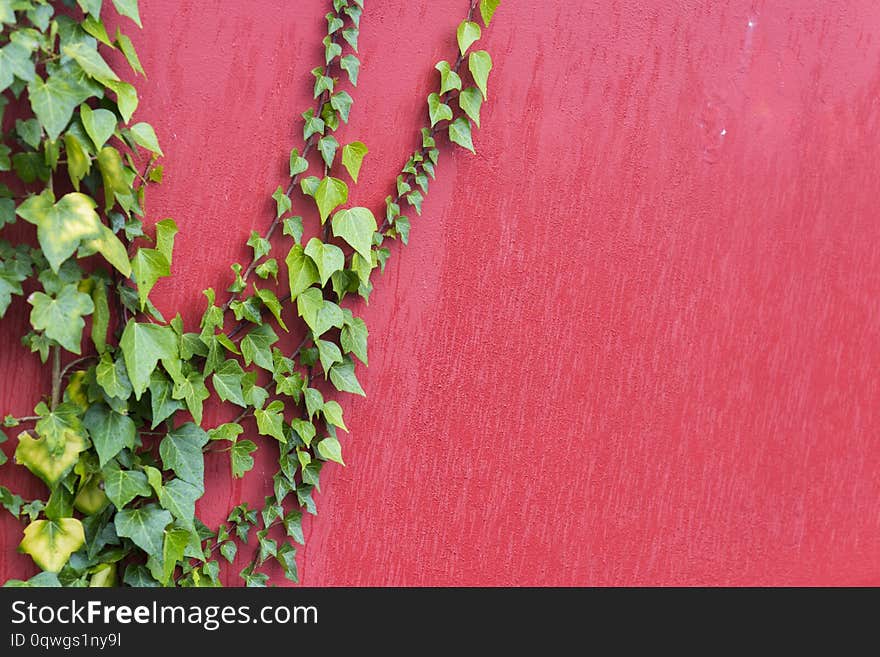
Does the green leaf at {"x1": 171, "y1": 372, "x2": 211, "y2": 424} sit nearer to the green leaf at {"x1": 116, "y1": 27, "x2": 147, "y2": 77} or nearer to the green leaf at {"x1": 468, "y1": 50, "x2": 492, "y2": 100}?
the green leaf at {"x1": 116, "y1": 27, "x2": 147, "y2": 77}

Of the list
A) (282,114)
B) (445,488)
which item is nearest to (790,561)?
(445,488)

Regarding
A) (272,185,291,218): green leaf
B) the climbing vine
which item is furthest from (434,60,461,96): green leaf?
(272,185,291,218): green leaf

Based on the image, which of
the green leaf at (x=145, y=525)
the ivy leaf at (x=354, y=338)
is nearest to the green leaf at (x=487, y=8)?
the ivy leaf at (x=354, y=338)

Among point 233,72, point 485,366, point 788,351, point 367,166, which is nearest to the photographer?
point 233,72

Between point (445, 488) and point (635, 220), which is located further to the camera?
point (635, 220)

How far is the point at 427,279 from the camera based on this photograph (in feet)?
5.45

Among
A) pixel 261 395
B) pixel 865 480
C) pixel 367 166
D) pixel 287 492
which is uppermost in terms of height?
pixel 367 166

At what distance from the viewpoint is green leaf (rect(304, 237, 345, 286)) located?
1483 millimetres

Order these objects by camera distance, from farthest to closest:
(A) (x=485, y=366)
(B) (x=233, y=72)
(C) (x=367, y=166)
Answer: (A) (x=485, y=366) < (C) (x=367, y=166) < (B) (x=233, y=72)

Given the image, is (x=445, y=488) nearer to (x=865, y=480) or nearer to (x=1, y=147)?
(x=1, y=147)

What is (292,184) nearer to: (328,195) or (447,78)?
(328,195)

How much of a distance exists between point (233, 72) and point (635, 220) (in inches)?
36.9

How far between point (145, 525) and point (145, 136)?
68 cm

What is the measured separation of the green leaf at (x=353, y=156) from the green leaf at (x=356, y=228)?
74 millimetres
